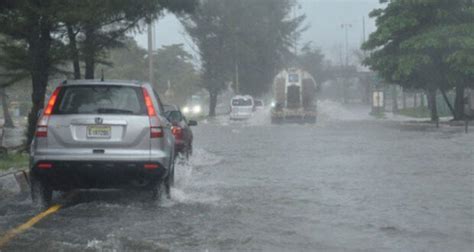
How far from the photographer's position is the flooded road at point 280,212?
7.35 meters

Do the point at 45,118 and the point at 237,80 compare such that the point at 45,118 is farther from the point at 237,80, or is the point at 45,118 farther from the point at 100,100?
the point at 237,80

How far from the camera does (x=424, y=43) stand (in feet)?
120

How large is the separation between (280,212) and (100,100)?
2.74 meters

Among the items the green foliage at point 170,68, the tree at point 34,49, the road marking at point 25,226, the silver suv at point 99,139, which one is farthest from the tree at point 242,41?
the road marking at point 25,226

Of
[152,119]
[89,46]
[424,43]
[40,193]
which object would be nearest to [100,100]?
[152,119]

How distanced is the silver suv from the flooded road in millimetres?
450

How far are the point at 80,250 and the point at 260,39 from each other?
225ft

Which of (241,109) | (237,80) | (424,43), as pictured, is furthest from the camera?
(237,80)

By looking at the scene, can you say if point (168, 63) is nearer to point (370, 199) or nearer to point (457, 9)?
point (457, 9)

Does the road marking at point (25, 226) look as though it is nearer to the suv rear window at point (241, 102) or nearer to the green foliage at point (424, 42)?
the green foliage at point (424, 42)

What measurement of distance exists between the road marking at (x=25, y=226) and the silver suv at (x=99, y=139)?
351 millimetres

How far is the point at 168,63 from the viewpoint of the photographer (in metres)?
121

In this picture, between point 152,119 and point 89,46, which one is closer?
point 152,119

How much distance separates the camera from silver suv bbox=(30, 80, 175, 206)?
374 inches
